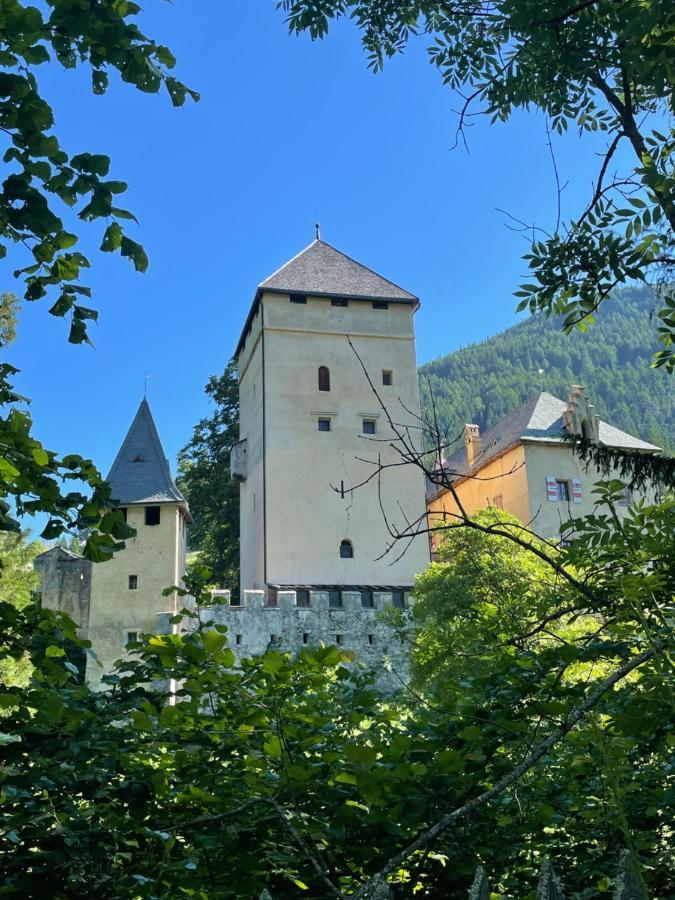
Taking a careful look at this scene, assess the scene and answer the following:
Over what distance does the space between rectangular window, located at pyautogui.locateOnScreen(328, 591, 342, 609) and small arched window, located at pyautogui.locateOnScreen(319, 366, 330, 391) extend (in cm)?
777

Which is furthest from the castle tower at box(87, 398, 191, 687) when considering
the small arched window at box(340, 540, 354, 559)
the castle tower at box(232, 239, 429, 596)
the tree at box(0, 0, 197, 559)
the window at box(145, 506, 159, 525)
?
the tree at box(0, 0, 197, 559)

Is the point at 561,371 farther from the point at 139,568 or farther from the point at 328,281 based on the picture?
the point at 139,568

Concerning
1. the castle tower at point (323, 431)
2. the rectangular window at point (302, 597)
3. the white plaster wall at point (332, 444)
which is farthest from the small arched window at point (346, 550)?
the rectangular window at point (302, 597)

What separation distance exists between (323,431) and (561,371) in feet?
436

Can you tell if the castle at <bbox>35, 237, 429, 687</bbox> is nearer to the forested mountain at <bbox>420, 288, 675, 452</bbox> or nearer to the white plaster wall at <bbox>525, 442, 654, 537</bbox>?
the white plaster wall at <bbox>525, 442, 654, 537</bbox>

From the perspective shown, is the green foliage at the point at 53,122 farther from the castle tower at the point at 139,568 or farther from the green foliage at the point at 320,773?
the castle tower at the point at 139,568

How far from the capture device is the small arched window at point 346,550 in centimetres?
3016

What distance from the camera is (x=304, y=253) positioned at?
3644cm

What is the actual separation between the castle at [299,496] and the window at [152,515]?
0.13 feet

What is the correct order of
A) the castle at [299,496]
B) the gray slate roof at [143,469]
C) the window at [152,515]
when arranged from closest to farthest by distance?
the castle at [299,496] < the window at [152,515] < the gray slate roof at [143,469]

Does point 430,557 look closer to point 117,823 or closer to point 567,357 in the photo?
point 117,823

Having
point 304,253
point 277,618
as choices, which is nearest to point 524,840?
point 277,618

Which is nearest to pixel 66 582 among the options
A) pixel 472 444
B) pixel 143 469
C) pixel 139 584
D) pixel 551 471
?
pixel 139 584

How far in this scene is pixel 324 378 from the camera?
32.5m
